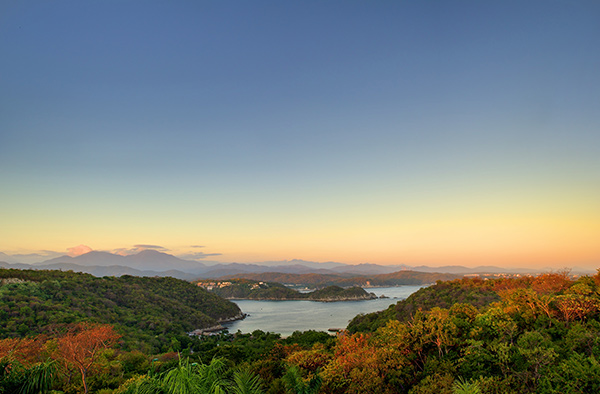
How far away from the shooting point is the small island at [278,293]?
146 m

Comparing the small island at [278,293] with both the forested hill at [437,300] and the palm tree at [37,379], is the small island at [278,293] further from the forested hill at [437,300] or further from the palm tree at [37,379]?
the palm tree at [37,379]

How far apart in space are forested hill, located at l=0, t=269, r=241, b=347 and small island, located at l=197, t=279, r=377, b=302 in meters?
65.9

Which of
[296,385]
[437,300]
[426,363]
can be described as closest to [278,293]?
[437,300]

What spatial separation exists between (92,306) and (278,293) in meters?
104

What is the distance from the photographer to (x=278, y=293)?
500 ft

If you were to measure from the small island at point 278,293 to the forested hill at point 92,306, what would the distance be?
65.9 metres

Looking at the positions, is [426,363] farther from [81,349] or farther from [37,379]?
[81,349]

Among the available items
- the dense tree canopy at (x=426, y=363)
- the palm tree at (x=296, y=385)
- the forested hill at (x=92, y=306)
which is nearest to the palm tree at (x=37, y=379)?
the dense tree canopy at (x=426, y=363)

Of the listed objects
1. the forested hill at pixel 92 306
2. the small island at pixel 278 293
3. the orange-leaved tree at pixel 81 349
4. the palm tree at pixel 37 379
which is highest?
the palm tree at pixel 37 379

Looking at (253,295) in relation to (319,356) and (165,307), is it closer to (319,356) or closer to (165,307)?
(165,307)

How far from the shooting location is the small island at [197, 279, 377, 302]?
146 meters

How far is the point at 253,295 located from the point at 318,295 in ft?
112

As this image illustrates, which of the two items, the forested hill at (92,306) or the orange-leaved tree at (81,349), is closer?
the orange-leaved tree at (81,349)

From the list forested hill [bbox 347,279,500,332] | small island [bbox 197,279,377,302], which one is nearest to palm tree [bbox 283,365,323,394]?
forested hill [bbox 347,279,500,332]
